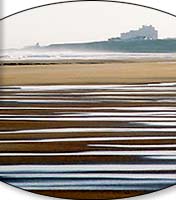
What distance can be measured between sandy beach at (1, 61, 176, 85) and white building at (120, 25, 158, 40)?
7 cm

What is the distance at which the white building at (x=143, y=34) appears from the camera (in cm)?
129

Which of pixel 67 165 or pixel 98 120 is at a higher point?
pixel 98 120

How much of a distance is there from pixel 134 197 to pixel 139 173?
7 centimetres

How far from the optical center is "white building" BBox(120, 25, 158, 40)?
1291 mm

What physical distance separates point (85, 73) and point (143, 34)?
19 cm

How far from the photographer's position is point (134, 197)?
4.23ft

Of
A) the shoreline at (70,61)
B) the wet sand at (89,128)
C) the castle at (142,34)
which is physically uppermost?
the castle at (142,34)

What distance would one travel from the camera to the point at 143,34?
129cm

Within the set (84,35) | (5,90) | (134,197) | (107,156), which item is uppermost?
(84,35)

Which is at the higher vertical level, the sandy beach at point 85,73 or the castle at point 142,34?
the castle at point 142,34

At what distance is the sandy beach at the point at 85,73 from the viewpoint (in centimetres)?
131

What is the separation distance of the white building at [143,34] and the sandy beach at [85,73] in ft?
0.22

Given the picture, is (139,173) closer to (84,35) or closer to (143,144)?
(143,144)

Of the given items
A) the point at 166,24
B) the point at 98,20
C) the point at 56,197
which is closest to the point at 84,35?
the point at 98,20
